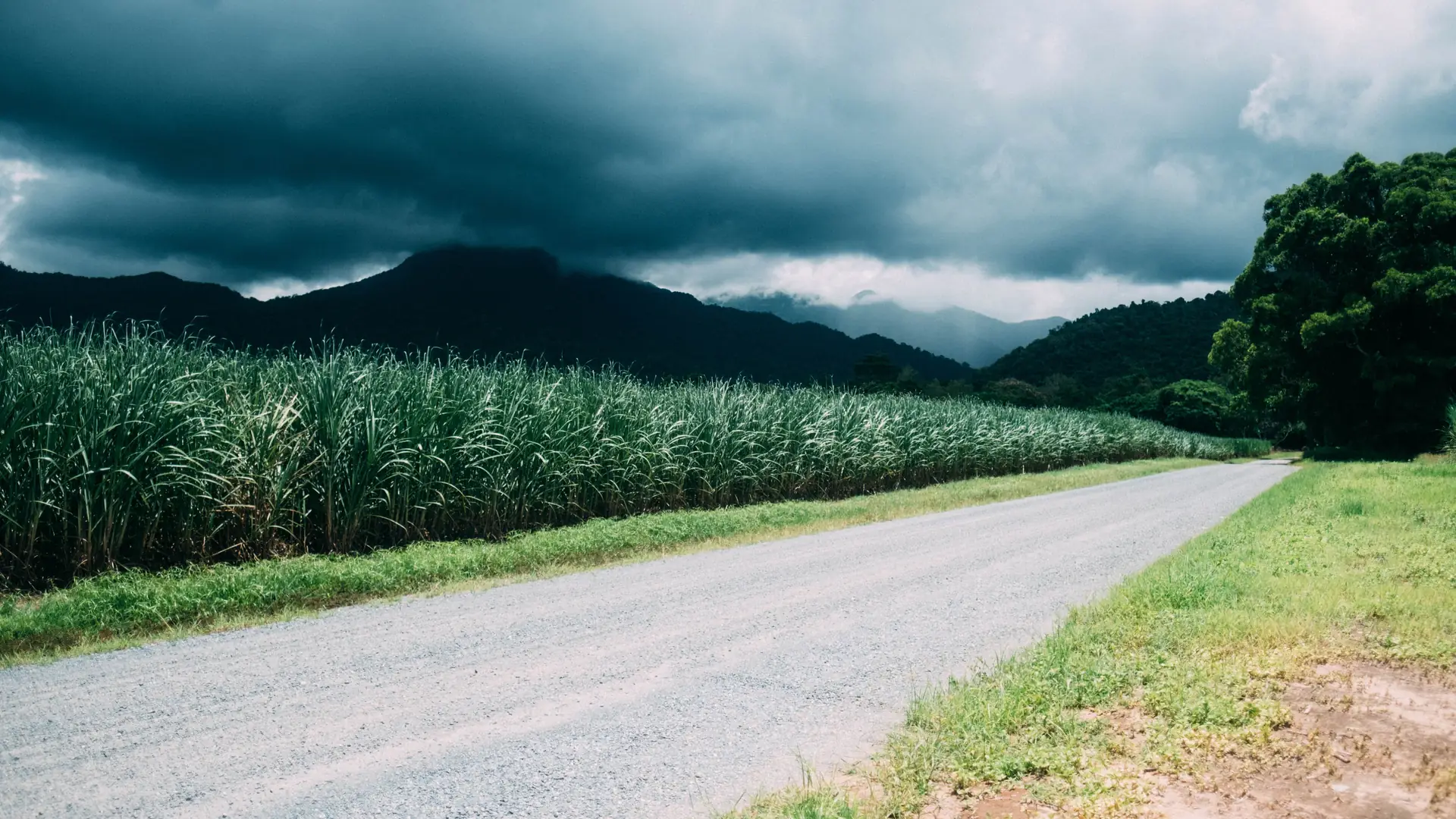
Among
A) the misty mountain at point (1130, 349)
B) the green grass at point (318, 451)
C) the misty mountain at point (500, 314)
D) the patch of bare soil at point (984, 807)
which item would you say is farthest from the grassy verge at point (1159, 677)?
the misty mountain at point (1130, 349)

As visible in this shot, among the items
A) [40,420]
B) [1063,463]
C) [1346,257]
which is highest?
[1346,257]

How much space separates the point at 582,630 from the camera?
5.25m

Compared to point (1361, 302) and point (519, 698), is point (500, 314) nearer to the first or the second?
point (1361, 302)

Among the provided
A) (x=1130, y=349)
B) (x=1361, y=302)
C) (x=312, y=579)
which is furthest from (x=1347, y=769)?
(x=1130, y=349)

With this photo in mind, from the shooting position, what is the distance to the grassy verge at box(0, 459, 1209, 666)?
541 centimetres

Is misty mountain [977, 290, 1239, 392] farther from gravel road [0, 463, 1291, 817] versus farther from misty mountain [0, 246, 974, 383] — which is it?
gravel road [0, 463, 1291, 817]

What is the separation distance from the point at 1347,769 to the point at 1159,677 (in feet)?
3.23

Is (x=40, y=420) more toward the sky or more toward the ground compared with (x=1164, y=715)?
more toward the sky

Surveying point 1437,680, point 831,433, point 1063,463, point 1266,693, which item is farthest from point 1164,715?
point 1063,463

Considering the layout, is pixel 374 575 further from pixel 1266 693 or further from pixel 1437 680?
pixel 1437 680

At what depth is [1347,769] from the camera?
300 centimetres

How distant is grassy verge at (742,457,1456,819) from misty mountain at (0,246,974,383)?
25163mm

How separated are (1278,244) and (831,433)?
Answer: 26502 mm

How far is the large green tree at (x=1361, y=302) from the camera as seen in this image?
27734mm
